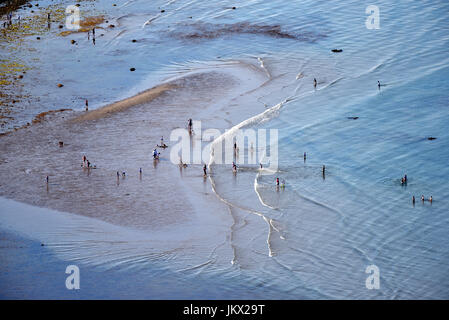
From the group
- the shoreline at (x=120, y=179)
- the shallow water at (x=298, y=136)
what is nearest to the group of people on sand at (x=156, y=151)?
the shoreline at (x=120, y=179)

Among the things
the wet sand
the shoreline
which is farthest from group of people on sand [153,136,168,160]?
the wet sand

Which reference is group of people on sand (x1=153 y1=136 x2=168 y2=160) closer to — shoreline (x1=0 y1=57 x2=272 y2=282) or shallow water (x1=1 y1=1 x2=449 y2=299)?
shoreline (x1=0 y1=57 x2=272 y2=282)

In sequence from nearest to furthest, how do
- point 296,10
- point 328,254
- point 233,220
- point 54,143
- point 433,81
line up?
point 328,254, point 233,220, point 54,143, point 433,81, point 296,10

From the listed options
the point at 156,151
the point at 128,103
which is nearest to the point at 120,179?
the point at 156,151

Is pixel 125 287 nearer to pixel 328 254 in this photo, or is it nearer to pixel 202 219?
pixel 202 219

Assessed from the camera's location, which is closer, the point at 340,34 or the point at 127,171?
the point at 127,171

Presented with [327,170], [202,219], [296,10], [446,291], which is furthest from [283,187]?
[296,10]

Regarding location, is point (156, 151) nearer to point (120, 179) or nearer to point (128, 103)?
point (120, 179)

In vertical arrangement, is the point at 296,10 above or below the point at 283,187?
above

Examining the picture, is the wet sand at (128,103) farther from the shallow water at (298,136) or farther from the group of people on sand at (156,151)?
the group of people on sand at (156,151)
